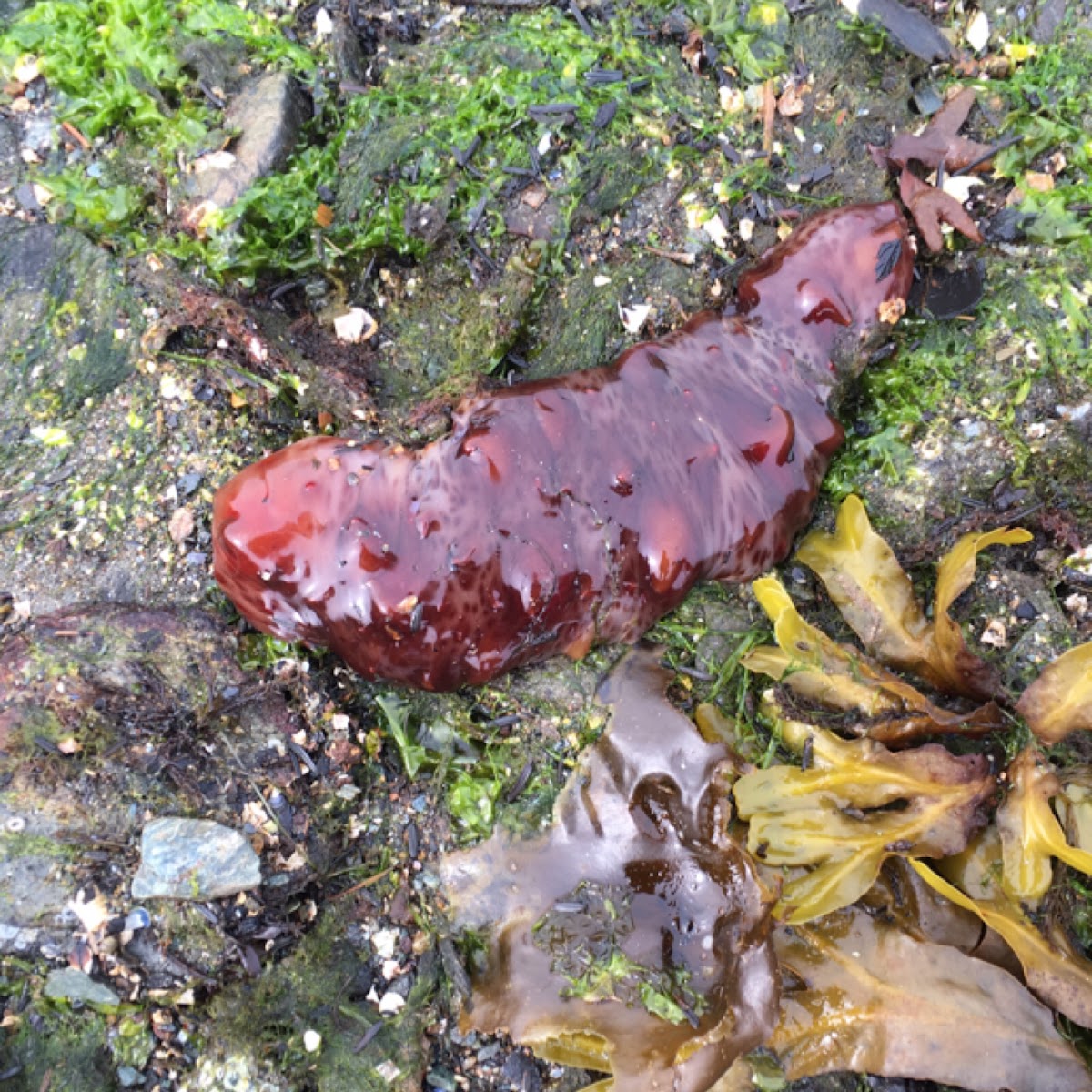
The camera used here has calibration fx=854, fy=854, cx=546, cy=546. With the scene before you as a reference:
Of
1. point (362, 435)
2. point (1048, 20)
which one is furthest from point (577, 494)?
point (1048, 20)

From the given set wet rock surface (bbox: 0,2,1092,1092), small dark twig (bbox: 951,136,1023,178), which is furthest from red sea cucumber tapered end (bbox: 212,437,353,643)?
small dark twig (bbox: 951,136,1023,178)

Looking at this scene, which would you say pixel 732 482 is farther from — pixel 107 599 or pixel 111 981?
pixel 111 981

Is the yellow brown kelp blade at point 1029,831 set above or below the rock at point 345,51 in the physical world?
below

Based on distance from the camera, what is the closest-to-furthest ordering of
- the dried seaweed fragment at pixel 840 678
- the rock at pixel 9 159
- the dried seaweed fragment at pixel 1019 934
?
the dried seaweed fragment at pixel 1019 934, the dried seaweed fragment at pixel 840 678, the rock at pixel 9 159

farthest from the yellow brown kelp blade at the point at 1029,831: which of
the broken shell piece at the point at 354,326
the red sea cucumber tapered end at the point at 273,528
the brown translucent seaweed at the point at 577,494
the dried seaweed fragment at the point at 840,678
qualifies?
the broken shell piece at the point at 354,326

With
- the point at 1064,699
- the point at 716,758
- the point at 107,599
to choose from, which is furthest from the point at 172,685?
the point at 1064,699

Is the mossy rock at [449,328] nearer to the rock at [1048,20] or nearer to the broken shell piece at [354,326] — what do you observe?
the broken shell piece at [354,326]
